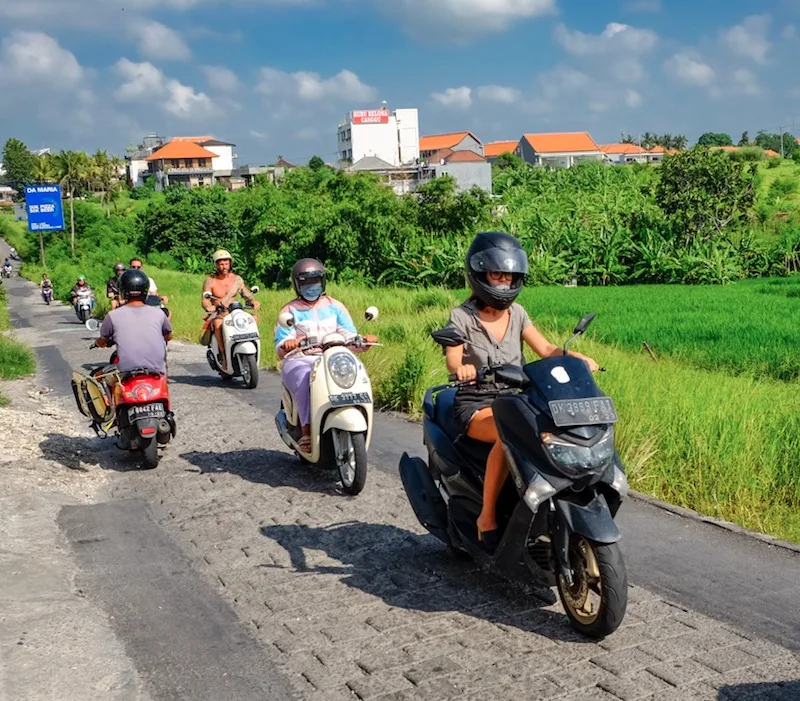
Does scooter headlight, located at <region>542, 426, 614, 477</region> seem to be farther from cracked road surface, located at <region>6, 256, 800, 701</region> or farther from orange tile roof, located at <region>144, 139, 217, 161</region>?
orange tile roof, located at <region>144, 139, 217, 161</region>

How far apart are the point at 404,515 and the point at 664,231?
2574cm

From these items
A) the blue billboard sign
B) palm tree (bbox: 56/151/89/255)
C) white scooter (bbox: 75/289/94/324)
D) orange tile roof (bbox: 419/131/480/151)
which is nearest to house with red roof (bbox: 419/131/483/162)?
orange tile roof (bbox: 419/131/480/151)

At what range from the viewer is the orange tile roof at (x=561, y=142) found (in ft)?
465

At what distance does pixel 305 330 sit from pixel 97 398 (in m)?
2.25

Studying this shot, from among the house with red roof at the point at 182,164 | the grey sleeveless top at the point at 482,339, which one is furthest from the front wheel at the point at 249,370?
the house with red roof at the point at 182,164

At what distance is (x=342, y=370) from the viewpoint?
24.4 ft

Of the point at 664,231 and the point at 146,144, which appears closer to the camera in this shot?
the point at 664,231

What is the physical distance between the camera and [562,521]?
4242mm

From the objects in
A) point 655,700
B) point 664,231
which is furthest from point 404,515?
point 664,231

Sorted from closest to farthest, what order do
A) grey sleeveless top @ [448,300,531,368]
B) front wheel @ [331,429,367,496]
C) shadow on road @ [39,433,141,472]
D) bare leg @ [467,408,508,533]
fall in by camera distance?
bare leg @ [467,408,508,533] → grey sleeveless top @ [448,300,531,368] → front wheel @ [331,429,367,496] → shadow on road @ [39,433,141,472]

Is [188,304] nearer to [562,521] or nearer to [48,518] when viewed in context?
[48,518]

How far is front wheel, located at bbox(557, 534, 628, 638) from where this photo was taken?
4.13 metres

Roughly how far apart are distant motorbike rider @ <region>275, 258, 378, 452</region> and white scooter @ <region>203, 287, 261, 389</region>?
16.6 ft

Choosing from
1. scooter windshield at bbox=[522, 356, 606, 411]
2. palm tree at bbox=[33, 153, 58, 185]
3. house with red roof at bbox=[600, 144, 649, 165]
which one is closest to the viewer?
scooter windshield at bbox=[522, 356, 606, 411]
